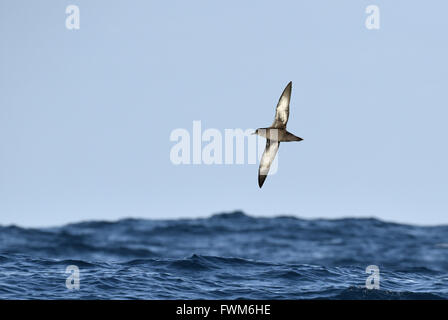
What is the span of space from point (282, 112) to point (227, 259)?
5.37 m

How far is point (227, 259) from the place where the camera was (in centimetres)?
2273

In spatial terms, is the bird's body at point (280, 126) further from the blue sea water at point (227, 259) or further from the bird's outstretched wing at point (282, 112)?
the blue sea water at point (227, 259)

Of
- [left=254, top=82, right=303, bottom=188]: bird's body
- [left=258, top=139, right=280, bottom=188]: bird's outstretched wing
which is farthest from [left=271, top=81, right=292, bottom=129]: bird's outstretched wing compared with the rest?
[left=258, top=139, right=280, bottom=188]: bird's outstretched wing

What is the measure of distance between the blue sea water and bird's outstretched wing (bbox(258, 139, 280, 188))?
252 centimetres

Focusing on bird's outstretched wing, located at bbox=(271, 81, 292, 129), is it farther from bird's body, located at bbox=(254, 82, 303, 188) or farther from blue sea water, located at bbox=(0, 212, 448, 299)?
blue sea water, located at bbox=(0, 212, 448, 299)

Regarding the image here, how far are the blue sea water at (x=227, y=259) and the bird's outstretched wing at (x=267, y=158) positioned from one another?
2522 millimetres

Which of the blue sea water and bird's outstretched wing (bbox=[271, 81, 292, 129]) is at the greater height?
bird's outstretched wing (bbox=[271, 81, 292, 129])

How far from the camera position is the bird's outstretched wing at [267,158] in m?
20.1

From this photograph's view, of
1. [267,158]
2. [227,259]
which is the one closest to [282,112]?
[267,158]

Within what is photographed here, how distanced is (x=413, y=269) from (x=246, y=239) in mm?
22668

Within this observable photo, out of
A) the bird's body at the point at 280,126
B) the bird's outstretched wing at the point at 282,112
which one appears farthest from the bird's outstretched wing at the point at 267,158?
the bird's outstretched wing at the point at 282,112

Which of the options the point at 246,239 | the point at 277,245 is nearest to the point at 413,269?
the point at 277,245

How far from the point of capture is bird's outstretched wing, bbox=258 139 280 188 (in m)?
20.1
